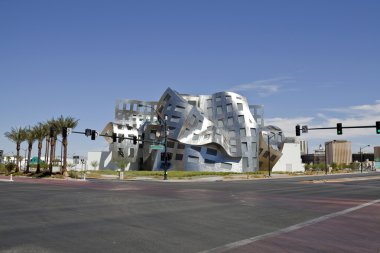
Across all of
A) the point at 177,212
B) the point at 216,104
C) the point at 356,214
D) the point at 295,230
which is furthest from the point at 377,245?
the point at 216,104

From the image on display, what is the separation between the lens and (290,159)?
10538 centimetres

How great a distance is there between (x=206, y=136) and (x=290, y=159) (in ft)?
132

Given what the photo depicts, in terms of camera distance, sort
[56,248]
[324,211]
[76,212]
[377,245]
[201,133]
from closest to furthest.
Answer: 1. [56,248]
2. [377,245]
3. [76,212]
4. [324,211]
5. [201,133]

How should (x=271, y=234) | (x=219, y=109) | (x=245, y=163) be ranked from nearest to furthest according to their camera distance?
(x=271, y=234)
(x=245, y=163)
(x=219, y=109)

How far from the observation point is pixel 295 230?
33.9 ft

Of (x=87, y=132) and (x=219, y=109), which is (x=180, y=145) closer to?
(x=219, y=109)

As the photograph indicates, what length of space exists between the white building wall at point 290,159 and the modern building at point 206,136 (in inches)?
654

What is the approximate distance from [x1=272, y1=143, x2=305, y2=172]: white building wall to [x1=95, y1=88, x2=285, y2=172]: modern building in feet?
54.5

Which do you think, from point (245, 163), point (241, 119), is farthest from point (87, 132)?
point (245, 163)

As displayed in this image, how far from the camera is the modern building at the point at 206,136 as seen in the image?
7550 cm

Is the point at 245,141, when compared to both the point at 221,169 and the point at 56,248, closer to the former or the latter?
the point at 221,169

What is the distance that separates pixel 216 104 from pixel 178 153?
14600 millimetres

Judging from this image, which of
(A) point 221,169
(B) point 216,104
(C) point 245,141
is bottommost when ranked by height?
(A) point 221,169

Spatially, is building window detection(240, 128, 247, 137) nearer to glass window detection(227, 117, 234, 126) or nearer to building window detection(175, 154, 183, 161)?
glass window detection(227, 117, 234, 126)
